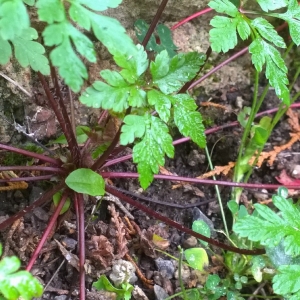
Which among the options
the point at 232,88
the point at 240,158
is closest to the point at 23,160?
the point at 240,158

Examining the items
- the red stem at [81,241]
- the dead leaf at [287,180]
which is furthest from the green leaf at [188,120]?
the dead leaf at [287,180]

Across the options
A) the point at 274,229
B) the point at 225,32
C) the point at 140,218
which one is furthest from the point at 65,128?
the point at 274,229

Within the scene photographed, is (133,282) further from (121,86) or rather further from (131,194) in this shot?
(121,86)

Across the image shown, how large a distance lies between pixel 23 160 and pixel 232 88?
974mm

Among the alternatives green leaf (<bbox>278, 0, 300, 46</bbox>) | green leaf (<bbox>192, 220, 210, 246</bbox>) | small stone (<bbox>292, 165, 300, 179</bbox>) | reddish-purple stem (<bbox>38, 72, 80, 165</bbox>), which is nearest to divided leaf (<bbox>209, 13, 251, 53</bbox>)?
green leaf (<bbox>278, 0, 300, 46</bbox>)

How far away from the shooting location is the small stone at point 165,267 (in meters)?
1.44

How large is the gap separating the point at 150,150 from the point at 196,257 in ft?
1.65

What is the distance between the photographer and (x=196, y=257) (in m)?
1.38

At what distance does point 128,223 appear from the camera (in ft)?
4.91

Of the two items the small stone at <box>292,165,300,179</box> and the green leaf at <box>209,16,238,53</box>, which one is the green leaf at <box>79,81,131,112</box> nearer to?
the green leaf at <box>209,16,238,53</box>

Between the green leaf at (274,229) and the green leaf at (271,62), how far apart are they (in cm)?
32

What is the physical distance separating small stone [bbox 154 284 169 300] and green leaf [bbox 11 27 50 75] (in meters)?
0.78

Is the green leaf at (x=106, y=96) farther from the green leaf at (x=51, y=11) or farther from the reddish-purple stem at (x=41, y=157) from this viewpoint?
the reddish-purple stem at (x=41, y=157)

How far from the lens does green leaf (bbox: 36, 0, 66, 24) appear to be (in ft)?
2.76
